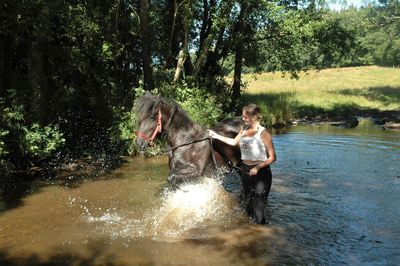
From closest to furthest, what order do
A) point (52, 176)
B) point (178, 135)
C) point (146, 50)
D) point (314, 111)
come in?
1. point (178, 135)
2. point (52, 176)
3. point (146, 50)
4. point (314, 111)

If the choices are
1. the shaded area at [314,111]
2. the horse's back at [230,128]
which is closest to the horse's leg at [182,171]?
the horse's back at [230,128]

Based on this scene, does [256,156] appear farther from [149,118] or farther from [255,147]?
[149,118]

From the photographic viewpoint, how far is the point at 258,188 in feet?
Answer: 22.4

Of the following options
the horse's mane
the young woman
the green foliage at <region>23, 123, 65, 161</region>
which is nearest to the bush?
the green foliage at <region>23, 123, 65, 161</region>

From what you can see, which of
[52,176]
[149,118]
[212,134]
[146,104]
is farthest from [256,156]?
[52,176]

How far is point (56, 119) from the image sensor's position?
13.3 metres

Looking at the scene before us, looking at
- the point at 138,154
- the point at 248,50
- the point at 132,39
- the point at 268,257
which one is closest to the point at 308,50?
the point at 248,50

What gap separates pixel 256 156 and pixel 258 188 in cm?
58

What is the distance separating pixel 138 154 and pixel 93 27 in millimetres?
4556

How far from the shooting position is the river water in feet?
20.4

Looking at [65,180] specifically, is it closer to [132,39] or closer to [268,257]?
[268,257]

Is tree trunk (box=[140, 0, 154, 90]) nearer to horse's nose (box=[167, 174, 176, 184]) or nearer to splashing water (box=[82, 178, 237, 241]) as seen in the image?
splashing water (box=[82, 178, 237, 241])

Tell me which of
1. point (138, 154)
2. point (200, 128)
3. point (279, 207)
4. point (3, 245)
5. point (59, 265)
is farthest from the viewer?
point (138, 154)

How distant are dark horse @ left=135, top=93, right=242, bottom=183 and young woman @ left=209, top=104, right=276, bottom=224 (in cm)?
89
